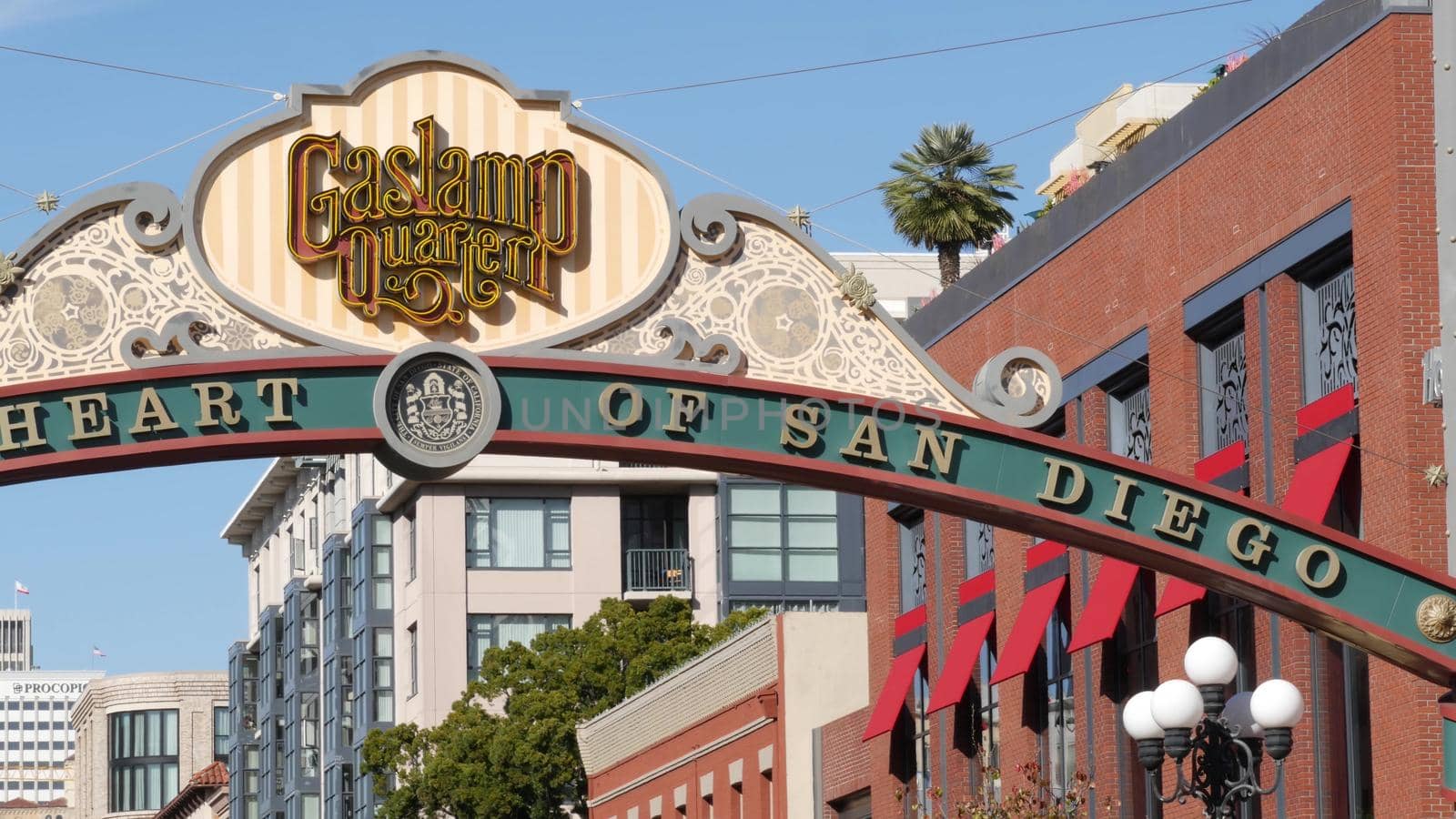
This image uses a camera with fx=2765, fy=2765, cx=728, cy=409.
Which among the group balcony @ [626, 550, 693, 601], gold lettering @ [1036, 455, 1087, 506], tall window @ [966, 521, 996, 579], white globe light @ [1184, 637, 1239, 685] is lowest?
white globe light @ [1184, 637, 1239, 685]

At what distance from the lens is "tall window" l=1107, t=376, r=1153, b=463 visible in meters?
29.9

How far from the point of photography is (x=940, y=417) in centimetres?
1758

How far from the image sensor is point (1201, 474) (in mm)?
27625

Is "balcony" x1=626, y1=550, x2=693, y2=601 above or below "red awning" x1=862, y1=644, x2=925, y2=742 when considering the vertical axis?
above

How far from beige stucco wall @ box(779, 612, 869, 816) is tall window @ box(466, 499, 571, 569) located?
3788cm

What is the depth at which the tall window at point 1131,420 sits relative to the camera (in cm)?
2988

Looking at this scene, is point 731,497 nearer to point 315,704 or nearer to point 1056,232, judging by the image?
point 315,704

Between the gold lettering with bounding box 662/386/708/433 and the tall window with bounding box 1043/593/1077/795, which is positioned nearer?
the gold lettering with bounding box 662/386/708/433

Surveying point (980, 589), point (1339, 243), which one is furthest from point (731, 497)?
point (1339, 243)

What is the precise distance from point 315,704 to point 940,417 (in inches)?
3019

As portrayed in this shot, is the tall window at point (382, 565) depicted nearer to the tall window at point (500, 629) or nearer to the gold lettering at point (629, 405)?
the tall window at point (500, 629)

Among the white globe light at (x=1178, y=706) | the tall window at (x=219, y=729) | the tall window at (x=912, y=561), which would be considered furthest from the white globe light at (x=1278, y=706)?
the tall window at (x=219, y=729)

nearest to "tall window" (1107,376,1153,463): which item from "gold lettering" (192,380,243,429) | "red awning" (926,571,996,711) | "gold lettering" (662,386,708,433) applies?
"red awning" (926,571,996,711)

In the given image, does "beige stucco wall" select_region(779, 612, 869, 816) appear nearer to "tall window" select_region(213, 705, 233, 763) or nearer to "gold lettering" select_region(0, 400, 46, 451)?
"gold lettering" select_region(0, 400, 46, 451)
